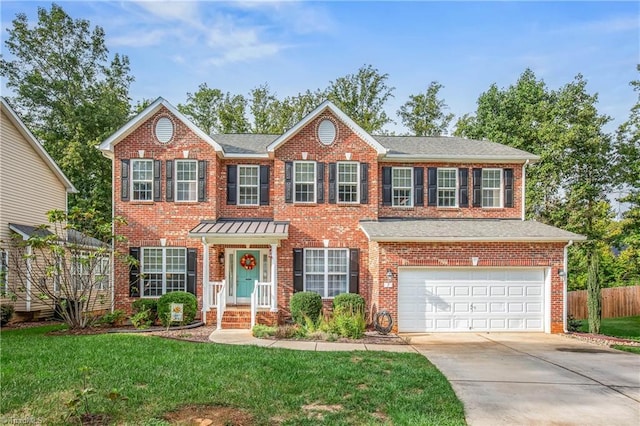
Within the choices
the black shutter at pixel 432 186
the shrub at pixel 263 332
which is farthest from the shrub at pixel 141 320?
the black shutter at pixel 432 186

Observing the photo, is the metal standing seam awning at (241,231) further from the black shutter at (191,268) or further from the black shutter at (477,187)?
the black shutter at (477,187)

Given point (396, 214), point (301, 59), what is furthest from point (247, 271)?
point (301, 59)

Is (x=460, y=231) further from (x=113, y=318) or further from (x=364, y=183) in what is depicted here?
(x=113, y=318)

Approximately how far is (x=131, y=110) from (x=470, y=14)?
88.3 ft

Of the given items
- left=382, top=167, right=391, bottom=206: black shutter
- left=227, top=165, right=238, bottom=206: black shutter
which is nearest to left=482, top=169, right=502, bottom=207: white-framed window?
left=382, top=167, right=391, bottom=206: black shutter

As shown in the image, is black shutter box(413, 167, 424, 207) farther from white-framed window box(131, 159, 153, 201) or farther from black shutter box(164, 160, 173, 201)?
white-framed window box(131, 159, 153, 201)

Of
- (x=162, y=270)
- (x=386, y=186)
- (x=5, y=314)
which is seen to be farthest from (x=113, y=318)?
(x=386, y=186)

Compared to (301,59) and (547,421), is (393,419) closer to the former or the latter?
(547,421)

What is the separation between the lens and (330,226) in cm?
1591

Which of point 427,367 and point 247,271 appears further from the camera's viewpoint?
point 247,271

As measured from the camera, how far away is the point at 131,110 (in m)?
31.3

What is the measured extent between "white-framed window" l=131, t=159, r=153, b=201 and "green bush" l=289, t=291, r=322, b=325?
658 centimetres

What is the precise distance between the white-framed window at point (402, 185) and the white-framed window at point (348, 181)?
5.01 ft

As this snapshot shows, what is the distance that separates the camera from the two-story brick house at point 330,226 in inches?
559
